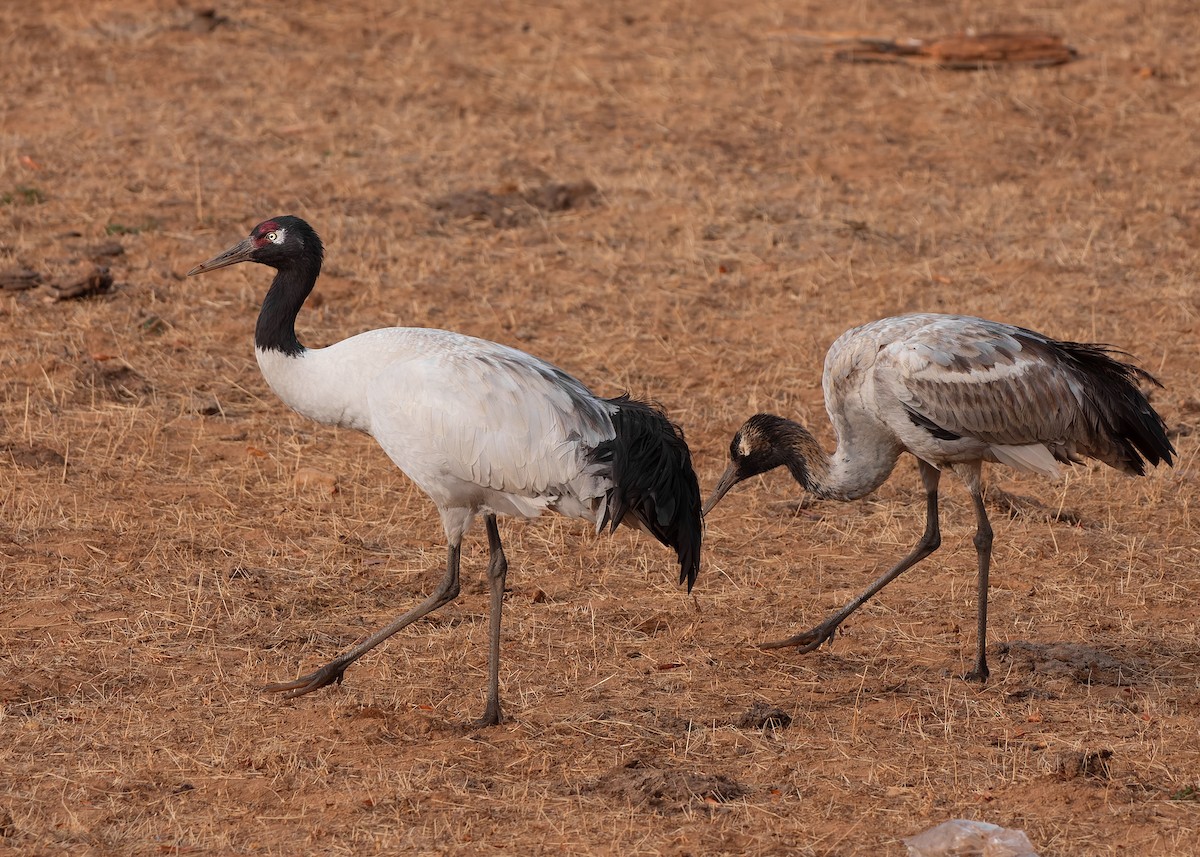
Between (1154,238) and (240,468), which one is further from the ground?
(1154,238)

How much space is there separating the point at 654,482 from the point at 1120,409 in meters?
2.05

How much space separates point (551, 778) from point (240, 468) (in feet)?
10.1

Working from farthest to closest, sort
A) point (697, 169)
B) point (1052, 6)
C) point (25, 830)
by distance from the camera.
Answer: point (1052, 6) < point (697, 169) < point (25, 830)

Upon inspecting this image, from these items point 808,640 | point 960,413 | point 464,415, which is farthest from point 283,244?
point 960,413

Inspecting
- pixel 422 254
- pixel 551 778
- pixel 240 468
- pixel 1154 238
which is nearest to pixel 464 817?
pixel 551 778

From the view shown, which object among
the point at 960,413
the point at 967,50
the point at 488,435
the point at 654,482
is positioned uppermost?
the point at 967,50

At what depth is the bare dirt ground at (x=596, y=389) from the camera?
5023 millimetres

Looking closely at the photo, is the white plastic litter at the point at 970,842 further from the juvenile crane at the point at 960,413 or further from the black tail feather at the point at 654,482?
the juvenile crane at the point at 960,413

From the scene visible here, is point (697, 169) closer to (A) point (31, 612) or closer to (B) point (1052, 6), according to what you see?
(B) point (1052, 6)

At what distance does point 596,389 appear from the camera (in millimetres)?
8703

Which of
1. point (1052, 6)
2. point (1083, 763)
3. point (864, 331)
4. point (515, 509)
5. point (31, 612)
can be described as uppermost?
point (1052, 6)

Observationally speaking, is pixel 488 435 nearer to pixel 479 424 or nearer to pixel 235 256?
pixel 479 424

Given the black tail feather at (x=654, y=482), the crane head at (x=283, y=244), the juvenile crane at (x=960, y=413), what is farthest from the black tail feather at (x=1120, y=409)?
the crane head at (x=283, y=244)

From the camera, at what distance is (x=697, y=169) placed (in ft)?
38.9
